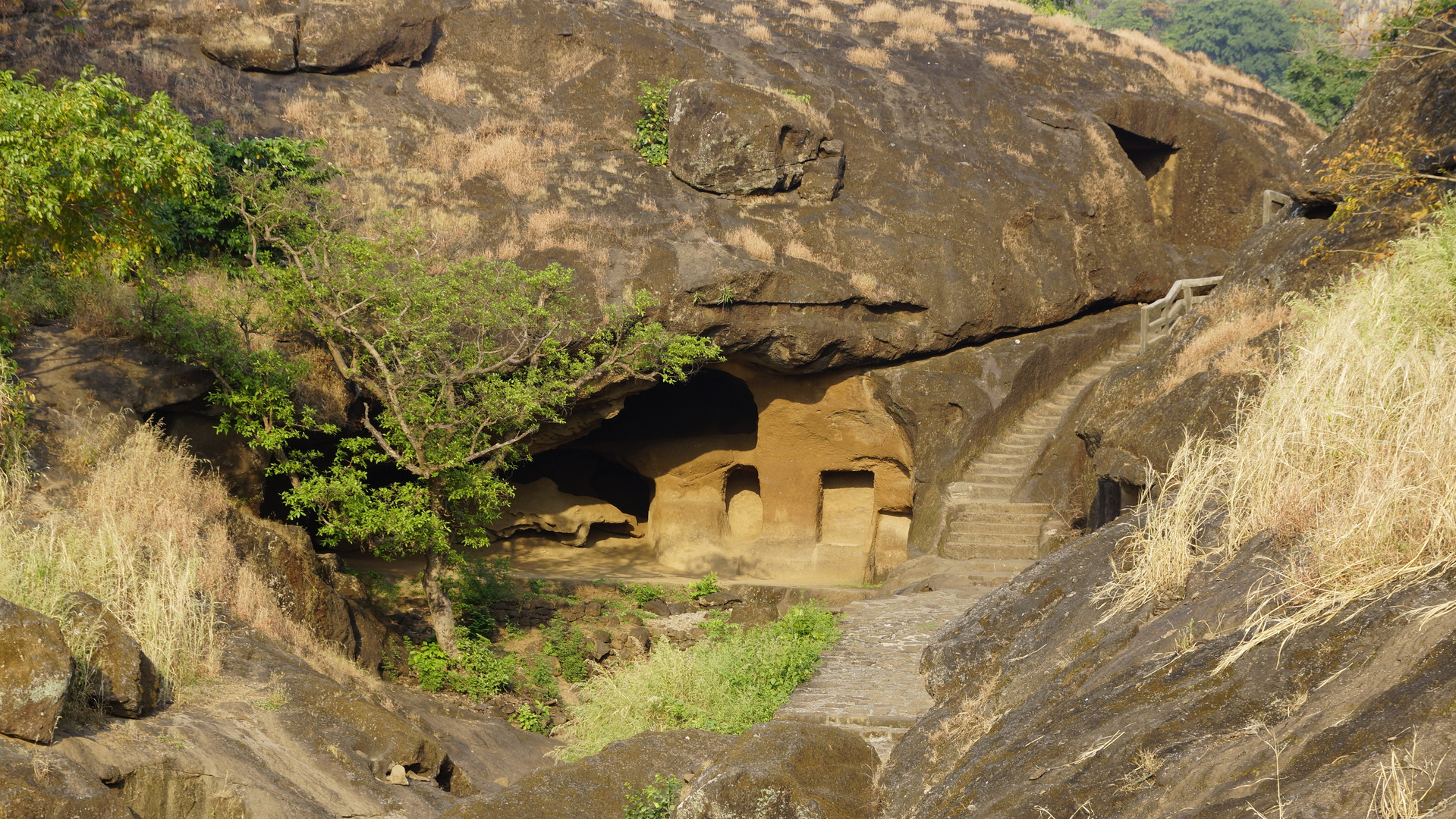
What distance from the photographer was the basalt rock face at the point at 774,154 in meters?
18.2

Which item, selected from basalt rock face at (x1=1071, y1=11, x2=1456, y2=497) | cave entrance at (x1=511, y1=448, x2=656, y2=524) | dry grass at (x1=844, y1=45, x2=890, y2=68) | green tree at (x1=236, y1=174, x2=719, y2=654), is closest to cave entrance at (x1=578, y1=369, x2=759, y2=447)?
cave entrance at (x1=511, y1=448, x2=656, y2=524)

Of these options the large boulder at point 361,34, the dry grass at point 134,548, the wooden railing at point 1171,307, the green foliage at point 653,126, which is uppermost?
the large boulder at point 361,34

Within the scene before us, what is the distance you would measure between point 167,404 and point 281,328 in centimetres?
219

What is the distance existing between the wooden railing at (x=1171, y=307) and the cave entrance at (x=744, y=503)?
7562 mm

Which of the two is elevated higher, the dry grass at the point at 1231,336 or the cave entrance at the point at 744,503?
the dry grass at the point at 1231,336

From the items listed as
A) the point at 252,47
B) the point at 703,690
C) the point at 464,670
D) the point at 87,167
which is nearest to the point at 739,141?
the point at 252,47

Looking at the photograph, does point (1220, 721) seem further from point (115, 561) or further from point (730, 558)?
point (730, 558)

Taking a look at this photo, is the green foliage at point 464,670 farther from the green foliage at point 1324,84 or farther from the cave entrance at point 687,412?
the green foliage at point 1324,84

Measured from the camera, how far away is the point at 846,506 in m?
20.6

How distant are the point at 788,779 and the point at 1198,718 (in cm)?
197

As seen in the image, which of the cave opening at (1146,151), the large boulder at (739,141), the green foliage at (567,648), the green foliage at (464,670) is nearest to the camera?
the green foliage at (464,670)

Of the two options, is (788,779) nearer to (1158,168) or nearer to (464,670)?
(464,670)

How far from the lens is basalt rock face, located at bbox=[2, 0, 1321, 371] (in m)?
18.2

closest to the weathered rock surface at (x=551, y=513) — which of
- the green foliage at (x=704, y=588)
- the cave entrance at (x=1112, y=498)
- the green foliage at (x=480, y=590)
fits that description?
the green foliage at (x=480, y=590)
